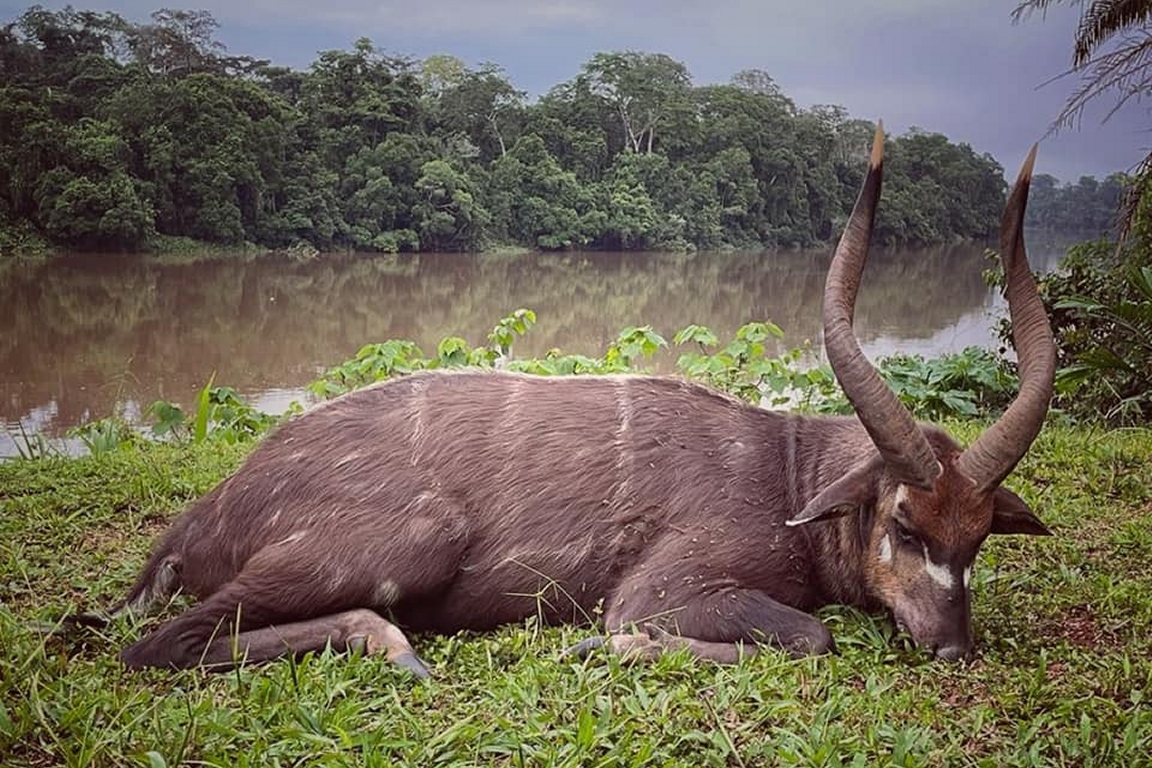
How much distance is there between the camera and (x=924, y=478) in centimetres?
267

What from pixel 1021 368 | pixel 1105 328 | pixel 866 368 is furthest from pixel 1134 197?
pixel 866 368

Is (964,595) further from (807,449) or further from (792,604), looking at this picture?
(807,449)

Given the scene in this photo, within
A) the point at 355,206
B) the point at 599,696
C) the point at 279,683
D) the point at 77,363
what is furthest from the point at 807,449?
the point at 355,206

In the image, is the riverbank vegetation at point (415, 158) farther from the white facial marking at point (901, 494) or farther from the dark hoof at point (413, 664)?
the dark hoof at point (413, 664)

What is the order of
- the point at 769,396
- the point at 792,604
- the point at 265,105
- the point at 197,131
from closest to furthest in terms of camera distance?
1. the point at 792,604
2. the point at 769,396
3. the point at 197,131
4. the point at 265,105

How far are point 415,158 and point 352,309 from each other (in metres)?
3.58

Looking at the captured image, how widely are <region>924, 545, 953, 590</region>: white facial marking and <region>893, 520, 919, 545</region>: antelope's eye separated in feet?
0.14

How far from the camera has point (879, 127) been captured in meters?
2.78

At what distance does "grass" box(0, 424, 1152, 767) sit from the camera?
79.4 inches

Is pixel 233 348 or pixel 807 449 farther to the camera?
pixel 233 348

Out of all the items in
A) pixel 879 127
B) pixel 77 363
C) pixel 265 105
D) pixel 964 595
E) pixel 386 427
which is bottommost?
pixel 77 363

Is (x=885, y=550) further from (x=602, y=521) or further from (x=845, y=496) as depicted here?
(x=602, y=521)

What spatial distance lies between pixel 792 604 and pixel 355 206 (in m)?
11.5

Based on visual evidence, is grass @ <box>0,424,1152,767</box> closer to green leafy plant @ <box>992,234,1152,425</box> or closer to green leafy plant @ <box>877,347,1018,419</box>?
green leafy plant @ <box>992,234,1152,425</box>
